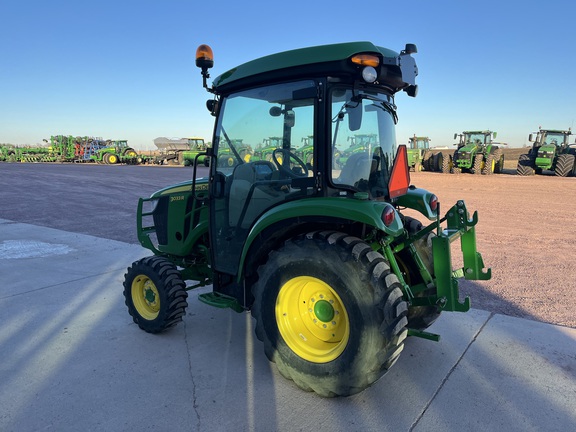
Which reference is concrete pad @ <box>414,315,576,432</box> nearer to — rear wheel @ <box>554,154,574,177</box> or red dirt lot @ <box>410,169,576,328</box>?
red dirt lot @ <box>410,169,576,328</box>

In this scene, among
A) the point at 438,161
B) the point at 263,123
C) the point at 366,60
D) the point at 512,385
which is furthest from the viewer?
the point at 438,161

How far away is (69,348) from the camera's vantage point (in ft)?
→ 10.9

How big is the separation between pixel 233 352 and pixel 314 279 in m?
1.11

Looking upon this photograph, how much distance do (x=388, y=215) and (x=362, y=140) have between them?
2.44ft

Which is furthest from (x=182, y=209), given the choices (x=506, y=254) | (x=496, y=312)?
(x=506, y=254)

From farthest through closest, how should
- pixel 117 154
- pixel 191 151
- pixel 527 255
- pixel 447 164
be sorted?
pixel 117 154 → pixel 191 151 → pixel 447 164 → pixel 527 255

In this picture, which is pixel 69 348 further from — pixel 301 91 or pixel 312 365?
pixel 301 91

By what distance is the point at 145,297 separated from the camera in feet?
12.1

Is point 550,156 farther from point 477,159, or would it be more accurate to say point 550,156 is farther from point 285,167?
point 285,167

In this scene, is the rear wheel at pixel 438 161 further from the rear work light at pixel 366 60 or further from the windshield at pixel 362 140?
the rear work light at pixel 366 60

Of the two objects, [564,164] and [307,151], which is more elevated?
[307,151]

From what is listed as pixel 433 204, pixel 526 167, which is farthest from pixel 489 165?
pixel 433 204

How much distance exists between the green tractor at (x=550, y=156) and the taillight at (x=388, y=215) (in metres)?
21.6

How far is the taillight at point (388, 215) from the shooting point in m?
2.40
